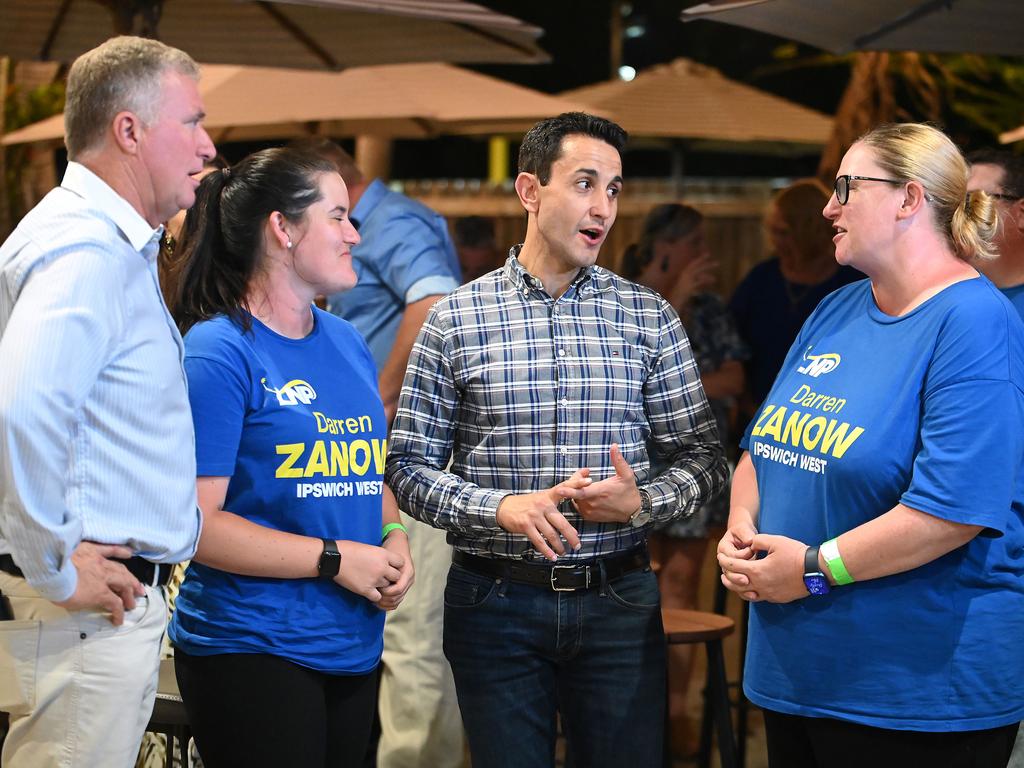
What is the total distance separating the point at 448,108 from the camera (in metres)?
7.00

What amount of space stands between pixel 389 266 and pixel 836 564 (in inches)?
90.2

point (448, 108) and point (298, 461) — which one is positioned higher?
point (448, 108)

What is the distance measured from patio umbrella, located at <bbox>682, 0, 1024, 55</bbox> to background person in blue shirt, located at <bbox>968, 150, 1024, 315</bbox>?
58 centimetres

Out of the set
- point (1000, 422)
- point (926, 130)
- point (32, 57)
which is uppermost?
point (32, 57)

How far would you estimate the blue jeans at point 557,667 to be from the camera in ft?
8.73

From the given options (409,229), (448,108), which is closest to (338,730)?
(409,229)

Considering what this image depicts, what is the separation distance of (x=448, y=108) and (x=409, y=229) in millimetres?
2898

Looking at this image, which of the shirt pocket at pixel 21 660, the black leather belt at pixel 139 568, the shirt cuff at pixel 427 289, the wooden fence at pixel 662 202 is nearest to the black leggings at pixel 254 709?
the black leather belt at pixel 139 568

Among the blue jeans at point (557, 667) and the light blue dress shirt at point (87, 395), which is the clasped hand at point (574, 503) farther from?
the light blue dress shirt at point (87, 395)

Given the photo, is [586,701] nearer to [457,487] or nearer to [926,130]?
[457,487]

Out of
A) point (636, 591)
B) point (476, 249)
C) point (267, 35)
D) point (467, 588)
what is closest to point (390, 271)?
point (267, 35)

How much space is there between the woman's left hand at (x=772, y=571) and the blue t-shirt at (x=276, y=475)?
0.76m

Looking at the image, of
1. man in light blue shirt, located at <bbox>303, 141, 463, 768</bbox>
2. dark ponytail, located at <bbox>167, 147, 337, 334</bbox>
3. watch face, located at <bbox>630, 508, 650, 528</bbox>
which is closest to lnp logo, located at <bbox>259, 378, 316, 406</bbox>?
dark ponytail, located at <bbox>167, 147, 337, 334</bbox>

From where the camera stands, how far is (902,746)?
2361mm
